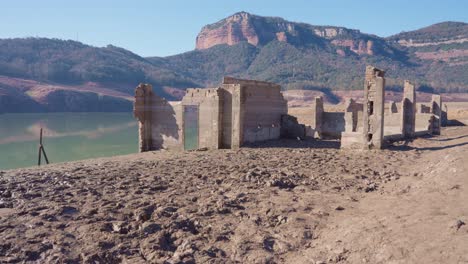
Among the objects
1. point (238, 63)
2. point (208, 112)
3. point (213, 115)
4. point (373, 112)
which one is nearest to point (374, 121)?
point (373, 112)

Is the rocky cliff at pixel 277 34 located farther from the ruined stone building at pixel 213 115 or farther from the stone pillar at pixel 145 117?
the stone pillar at pixel 145 117

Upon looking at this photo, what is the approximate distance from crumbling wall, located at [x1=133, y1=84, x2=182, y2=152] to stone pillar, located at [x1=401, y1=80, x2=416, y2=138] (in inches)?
395

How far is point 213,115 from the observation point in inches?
593

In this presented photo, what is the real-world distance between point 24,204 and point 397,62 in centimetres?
12549

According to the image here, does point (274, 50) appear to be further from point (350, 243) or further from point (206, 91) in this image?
point (350, 243)

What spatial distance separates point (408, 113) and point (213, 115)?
31.0ft

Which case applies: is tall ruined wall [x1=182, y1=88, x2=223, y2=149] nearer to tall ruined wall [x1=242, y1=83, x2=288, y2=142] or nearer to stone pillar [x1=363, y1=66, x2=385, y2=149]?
tall ruined wall [x1=242, y1=83, x2=288, y2=142]

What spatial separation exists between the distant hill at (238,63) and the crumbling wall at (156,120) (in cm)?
5251

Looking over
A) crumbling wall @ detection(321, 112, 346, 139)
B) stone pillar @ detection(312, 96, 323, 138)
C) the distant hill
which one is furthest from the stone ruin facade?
the distant hill

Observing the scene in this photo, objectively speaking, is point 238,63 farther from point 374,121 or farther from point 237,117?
point 374,121

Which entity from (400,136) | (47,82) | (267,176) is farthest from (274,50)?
(267,176)

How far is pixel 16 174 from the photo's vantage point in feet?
32.1

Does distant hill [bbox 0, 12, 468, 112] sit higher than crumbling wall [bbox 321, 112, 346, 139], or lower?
higher

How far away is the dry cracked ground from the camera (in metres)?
4.63
